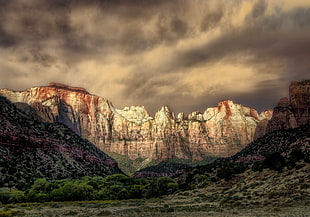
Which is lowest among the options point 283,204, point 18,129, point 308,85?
point 283,204

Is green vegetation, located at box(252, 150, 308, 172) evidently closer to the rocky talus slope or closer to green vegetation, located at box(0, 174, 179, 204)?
green vegetation, located at box(0, 174, 179, 204)

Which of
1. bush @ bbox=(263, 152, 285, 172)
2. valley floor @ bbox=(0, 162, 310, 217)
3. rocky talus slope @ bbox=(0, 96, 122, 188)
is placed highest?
rocky talus slope @ bbox=(0, 96, 122, 188)

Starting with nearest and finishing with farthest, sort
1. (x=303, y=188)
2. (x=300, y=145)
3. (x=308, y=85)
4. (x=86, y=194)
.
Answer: (x=303, y=188) → (x=86, y=194) → (x=300, y=145) → (x=308, y=85)

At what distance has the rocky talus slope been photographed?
3622 inches

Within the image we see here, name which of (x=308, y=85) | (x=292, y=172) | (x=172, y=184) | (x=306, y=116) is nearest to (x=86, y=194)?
(x=172, y=184)

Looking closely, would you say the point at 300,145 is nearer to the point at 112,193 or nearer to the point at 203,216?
the point at 112,193

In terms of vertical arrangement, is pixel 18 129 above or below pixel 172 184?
above

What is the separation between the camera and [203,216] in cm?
3322

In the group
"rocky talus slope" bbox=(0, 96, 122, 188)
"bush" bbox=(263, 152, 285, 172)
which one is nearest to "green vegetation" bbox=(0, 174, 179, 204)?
"rocky talus slope" bbox=(0, 96, 122, 188)

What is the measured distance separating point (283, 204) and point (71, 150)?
107m

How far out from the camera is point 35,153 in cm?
10962

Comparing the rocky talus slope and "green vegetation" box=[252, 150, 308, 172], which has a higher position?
the rocky talus slope

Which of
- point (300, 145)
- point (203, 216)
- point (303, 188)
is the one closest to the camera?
point (203, 216)

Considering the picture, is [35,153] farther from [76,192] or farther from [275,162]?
[275,162]
